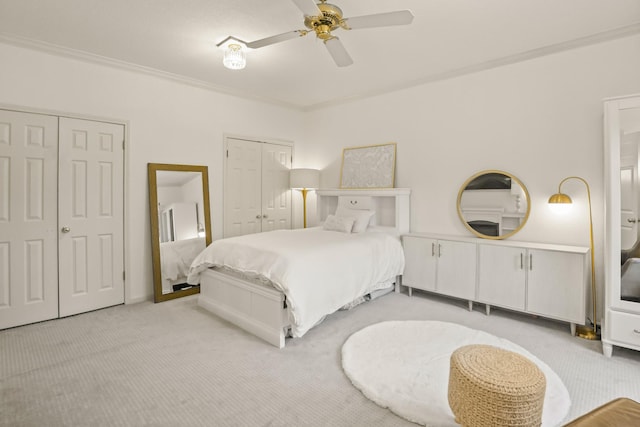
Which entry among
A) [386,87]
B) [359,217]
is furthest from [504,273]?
[386,87]

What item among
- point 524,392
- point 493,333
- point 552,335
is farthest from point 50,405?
point 552,335

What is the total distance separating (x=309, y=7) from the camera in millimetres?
2082

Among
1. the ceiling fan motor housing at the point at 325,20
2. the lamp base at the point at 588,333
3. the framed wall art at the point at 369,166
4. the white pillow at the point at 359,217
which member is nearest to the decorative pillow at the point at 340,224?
the white pillow at the point at 359,217

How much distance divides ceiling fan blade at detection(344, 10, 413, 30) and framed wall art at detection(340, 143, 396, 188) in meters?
2.49

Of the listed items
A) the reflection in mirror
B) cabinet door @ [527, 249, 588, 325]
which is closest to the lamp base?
cabinet door @ [527, 249, 588, 325]

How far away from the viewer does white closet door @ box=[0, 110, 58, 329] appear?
10.1 ft

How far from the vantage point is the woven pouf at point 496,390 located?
5.01 feet

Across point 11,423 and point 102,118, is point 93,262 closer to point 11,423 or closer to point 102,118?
point 102,118

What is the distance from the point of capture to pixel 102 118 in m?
3.59

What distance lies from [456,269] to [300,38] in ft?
9.46

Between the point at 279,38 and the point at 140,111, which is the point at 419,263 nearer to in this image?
the point at 279,38

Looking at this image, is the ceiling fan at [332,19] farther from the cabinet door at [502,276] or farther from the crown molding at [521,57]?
the cabinet door at [502,276]

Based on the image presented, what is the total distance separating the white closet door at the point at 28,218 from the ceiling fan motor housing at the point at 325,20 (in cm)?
281

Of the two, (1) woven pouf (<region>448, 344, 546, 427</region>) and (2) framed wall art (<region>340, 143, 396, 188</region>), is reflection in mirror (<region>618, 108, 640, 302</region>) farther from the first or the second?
(2) framed wall art (<region>340, 143, 396, 188</region>)
